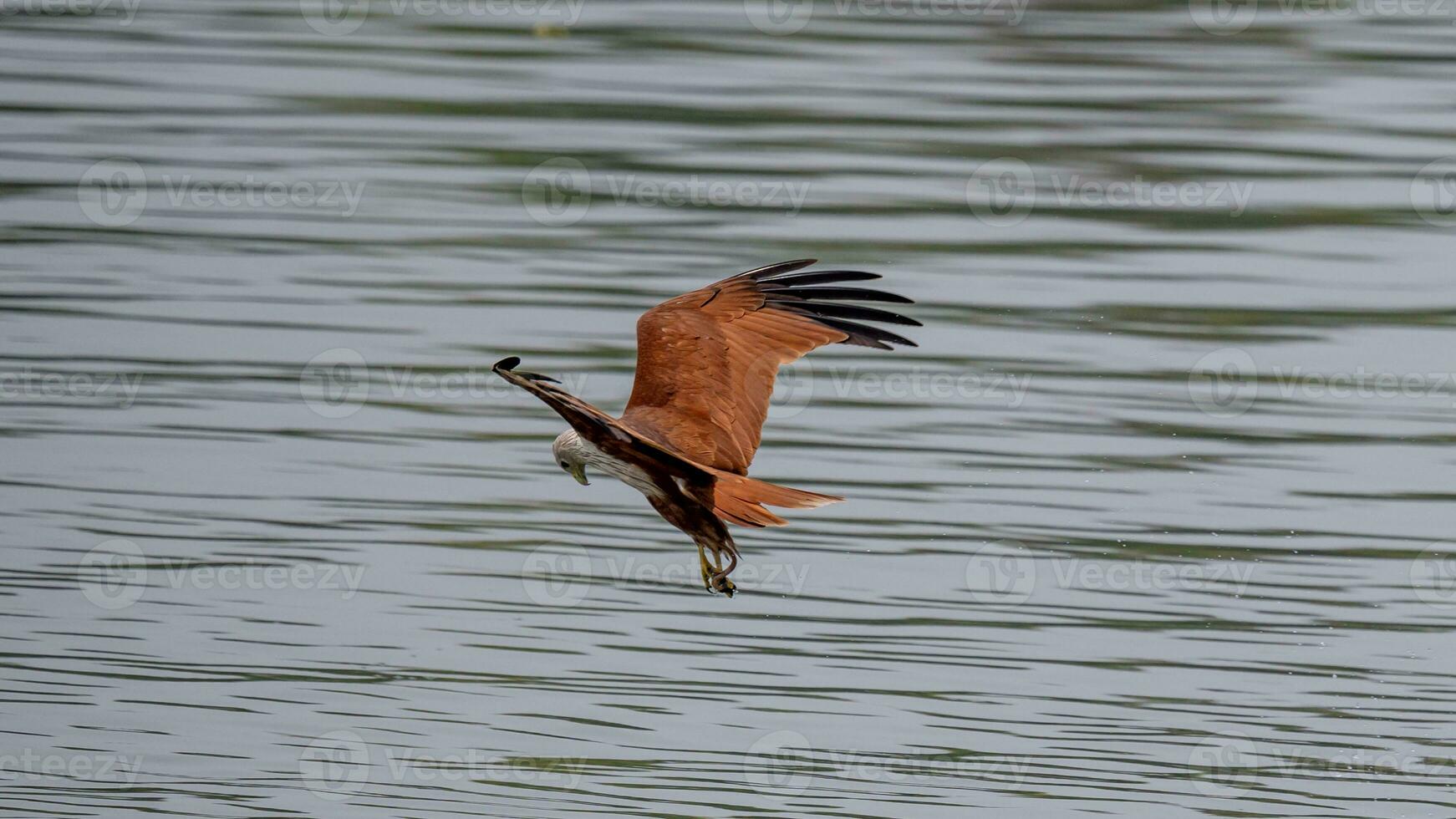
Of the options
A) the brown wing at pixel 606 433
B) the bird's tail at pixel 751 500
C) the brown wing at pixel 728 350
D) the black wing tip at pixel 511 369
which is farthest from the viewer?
the brown wing at pixel 728 350

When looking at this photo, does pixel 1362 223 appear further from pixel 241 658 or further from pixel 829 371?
pixel 241 658

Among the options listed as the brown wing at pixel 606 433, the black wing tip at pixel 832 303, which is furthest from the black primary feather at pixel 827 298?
the brown wing at pixel 606 433

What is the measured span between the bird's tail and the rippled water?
1035 millimetres

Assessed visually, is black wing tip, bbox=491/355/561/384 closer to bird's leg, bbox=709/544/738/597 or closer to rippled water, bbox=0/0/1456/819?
bird's leg, bbox=709/544/738/597

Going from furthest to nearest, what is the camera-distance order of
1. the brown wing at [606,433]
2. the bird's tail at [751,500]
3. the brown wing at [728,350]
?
the brown wing at [728,350] < the bird's tail at [751,500] < the brown wing at [606,433]

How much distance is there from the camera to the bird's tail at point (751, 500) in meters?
7.12

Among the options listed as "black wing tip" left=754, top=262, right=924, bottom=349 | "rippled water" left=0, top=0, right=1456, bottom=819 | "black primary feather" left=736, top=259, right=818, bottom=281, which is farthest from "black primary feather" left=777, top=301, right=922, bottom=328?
"rippled water" left=0, top=0, right=1456, bottom=819

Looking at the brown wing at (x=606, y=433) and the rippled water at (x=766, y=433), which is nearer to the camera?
the brown wing at (x=606, y=433)

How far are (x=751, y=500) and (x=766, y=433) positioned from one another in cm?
476

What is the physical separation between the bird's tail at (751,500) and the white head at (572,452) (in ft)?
1.88

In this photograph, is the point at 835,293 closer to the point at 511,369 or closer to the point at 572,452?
the point at 572,452

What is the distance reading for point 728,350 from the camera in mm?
7824

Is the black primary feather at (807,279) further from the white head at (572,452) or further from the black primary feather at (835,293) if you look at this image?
the white head at (572,452)

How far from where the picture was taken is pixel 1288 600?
9781 mm
